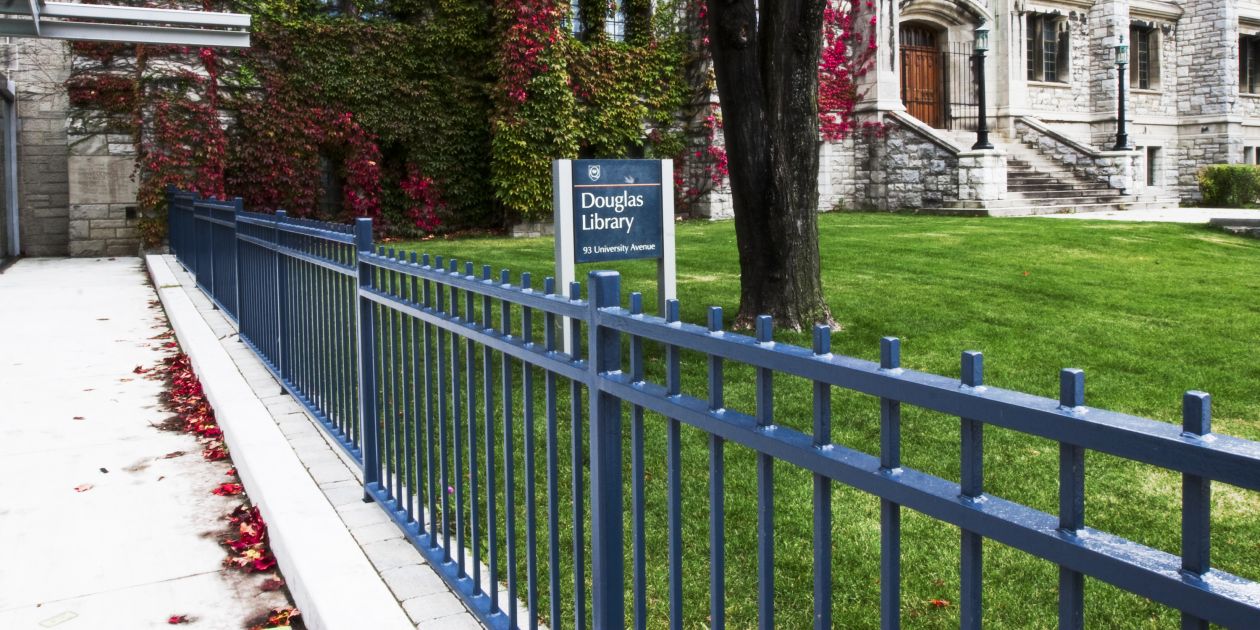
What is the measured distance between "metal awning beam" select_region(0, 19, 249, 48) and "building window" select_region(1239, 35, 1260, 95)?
32.3m

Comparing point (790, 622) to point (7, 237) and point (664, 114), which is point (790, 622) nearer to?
point (7, 237)

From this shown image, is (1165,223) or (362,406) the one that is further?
(1165,223)

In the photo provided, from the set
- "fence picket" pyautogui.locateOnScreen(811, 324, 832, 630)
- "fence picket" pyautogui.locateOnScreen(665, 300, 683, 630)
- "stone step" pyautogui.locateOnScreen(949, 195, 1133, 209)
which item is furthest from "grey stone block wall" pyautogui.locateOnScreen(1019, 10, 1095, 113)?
"fence picket" pyautogui.locateOnScreen(811, 324, 832, 630)

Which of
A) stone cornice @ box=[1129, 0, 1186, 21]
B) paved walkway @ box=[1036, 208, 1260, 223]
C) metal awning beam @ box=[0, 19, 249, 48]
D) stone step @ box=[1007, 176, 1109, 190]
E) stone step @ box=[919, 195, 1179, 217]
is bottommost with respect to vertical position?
paved walkway @ box=[1036, 208, 1260, 223]

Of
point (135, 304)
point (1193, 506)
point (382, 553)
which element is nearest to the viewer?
point (1193, 506)

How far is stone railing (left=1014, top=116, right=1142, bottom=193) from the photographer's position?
77.7 ft

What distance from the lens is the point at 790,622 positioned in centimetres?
332

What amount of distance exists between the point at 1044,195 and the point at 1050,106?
7.12m

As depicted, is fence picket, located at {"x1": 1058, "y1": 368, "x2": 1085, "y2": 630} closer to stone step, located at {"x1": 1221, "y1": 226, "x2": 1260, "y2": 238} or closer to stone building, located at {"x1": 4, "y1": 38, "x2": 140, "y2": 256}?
stone step, located at {"x1": 1221, "y1": 226, "x2": 1260, "y2": 238}

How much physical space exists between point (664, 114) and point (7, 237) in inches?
500

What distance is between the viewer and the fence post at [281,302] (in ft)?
21.3

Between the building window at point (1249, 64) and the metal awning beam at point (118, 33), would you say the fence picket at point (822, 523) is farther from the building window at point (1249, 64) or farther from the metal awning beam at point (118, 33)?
the building window at point (1249, 64)

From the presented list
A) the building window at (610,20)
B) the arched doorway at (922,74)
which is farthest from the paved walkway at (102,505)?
the arched doorway at (922,74)

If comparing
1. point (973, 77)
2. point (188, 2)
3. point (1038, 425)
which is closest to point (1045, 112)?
point (973, 77)
